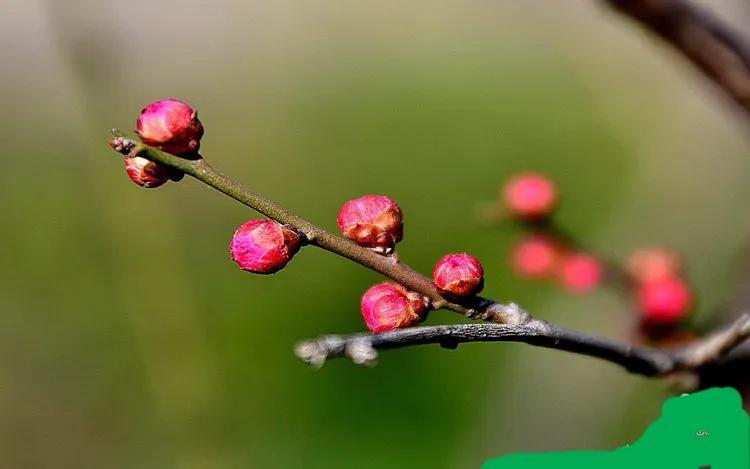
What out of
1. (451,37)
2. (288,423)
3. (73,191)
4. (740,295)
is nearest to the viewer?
(740,295)

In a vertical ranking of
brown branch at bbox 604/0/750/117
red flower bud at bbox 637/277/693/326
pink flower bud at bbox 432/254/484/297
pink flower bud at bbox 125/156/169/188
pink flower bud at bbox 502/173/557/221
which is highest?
brown branch at bbox 604/0/750/117

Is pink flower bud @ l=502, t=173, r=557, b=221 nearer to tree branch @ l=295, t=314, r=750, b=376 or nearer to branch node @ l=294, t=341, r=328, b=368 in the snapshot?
tree branch @ l=295, t=314, r=750, b=376

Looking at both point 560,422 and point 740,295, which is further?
point 560,422

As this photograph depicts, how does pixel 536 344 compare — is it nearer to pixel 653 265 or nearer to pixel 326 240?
pixel 326 240

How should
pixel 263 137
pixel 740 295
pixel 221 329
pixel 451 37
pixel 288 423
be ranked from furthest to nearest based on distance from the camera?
1. pixel 451 37
2. pixel 263 137
3. pixel 221 329
4. pixel 288 423
5. pixel 740 295

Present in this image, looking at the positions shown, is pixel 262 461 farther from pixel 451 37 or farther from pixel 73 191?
pixel 451 37

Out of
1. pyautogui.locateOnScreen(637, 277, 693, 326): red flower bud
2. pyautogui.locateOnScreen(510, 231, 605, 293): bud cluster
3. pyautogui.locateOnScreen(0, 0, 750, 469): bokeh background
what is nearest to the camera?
pyautogui.locateOnScreen(637, 277, 693, 326): red flower bud

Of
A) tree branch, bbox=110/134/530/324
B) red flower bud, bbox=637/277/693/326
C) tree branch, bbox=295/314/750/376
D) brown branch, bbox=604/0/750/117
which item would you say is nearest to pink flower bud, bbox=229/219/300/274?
tree branch, bbox=110/134/530/324

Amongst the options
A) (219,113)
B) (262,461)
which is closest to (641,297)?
(262,461)
